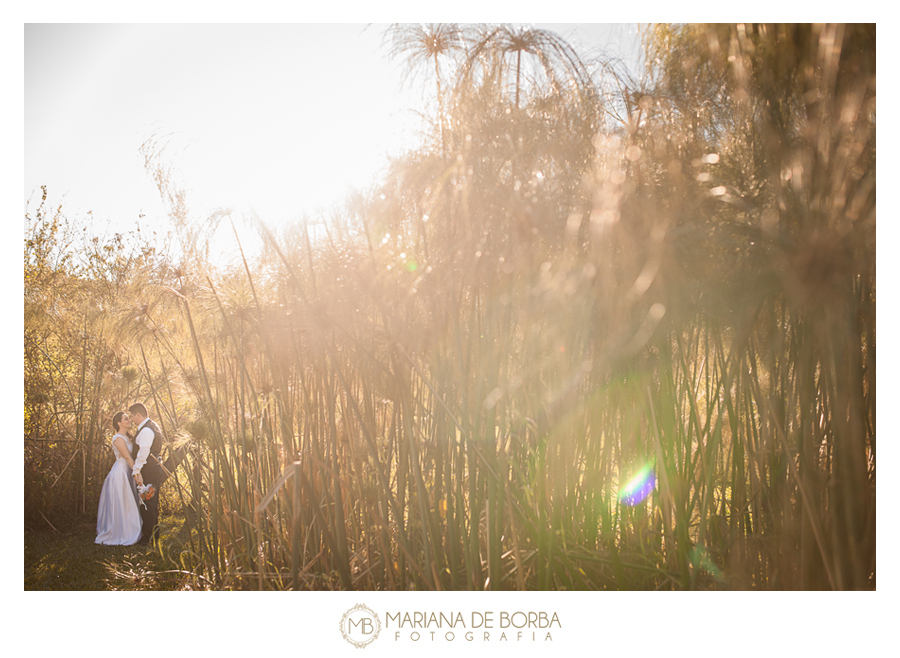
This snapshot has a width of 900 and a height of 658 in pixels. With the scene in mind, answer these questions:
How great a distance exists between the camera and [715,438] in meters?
1.02

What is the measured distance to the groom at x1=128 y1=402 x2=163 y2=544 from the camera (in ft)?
5.65

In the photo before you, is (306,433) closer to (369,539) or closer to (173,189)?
(369,539)

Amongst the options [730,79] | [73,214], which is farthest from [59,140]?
[730,79]

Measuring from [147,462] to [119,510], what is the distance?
0.20m

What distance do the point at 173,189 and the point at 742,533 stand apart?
1.86 m

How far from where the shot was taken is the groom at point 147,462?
1.72 metres

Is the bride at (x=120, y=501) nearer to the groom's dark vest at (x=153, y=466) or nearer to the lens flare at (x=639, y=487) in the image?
the groom's dark vest at (x=153, y=466)

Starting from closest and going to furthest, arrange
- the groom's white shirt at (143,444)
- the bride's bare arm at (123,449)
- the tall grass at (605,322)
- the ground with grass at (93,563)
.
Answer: the tall grass at (605,322)
the ground with grass at (93,563)
the groom's white shirt at (143,444)
the bride's bare arm at (123,449)
